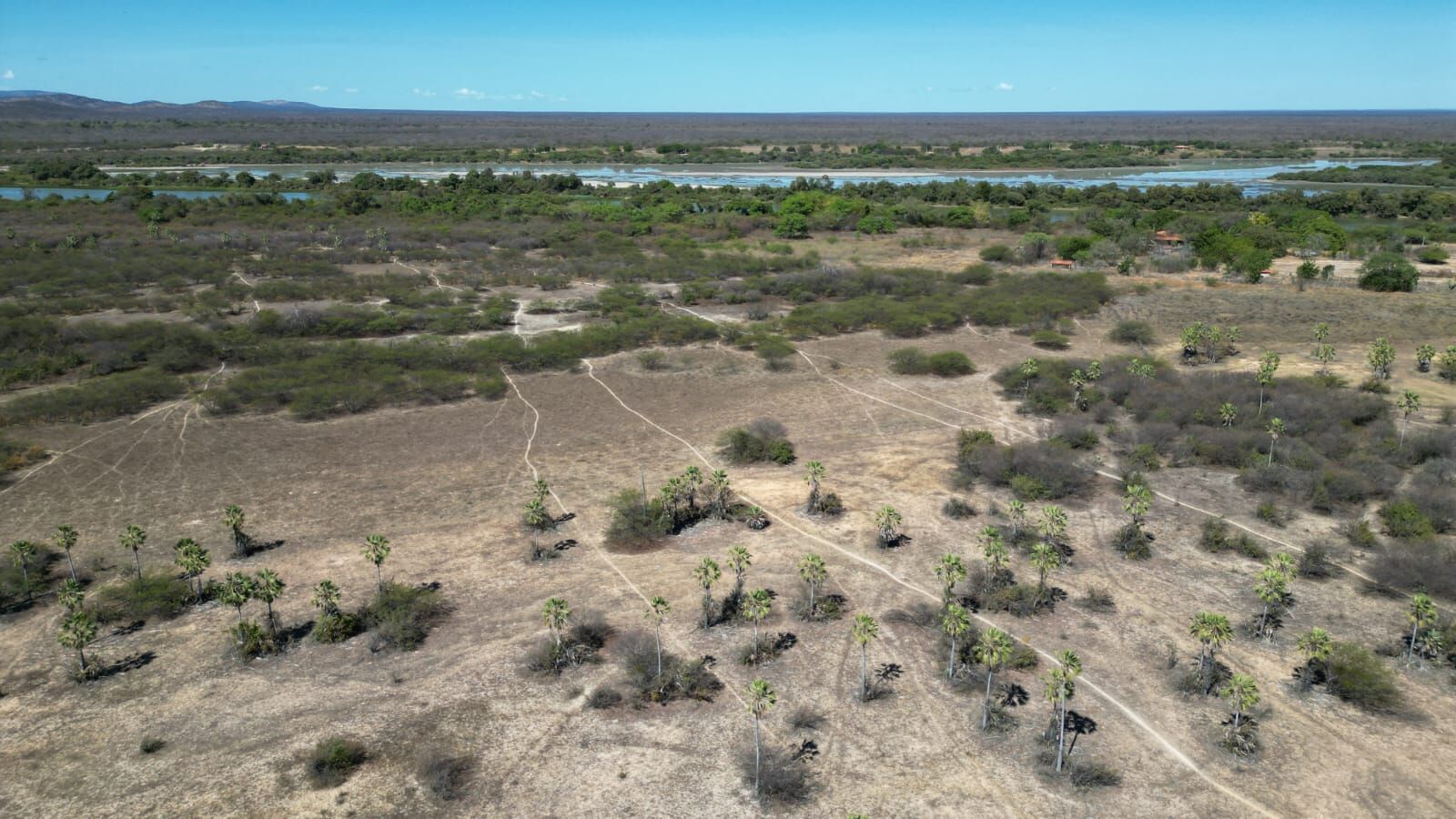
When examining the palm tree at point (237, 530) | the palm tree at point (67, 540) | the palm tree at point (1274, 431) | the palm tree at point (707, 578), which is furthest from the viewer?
the palm tree at point (1274, 431)

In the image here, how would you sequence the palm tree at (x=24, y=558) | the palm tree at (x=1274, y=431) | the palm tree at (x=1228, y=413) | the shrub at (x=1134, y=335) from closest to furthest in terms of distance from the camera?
the palm tree at (x=24, y=558) < the palm tree at (x=1274, y=431) < the palm tree at (x=1228, y=413) < the shrub at (x=1134, y=335)

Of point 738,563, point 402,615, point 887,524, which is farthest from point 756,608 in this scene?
point 402,615

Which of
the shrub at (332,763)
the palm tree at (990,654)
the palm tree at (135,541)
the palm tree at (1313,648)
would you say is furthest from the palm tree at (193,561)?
the palm tree at (1313,648)

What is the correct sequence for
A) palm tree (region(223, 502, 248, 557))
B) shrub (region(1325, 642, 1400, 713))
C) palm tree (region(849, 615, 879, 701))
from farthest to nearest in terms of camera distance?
palm tree (region(223, 502, 248, 557)) → palm tree (region(849, 615, 879, 701)) → shrub (region(1325, 642, 1400, 713))

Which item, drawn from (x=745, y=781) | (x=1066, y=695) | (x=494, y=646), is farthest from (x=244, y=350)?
(x=1066, y=695)

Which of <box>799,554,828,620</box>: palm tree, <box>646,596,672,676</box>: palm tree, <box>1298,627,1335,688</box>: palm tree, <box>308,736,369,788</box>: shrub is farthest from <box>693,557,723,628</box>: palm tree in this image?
<box>1298,627,1335,688</box>: palm tree

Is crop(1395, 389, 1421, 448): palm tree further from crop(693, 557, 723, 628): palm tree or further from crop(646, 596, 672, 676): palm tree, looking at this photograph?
crop(646, 596, 672, 676): palm tree

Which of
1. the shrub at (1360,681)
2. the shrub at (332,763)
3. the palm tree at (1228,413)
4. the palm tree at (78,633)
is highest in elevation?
the palm tree at (1228,413)

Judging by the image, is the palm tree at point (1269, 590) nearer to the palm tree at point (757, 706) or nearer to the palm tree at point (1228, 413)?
the palm tree at point (757, 706)
